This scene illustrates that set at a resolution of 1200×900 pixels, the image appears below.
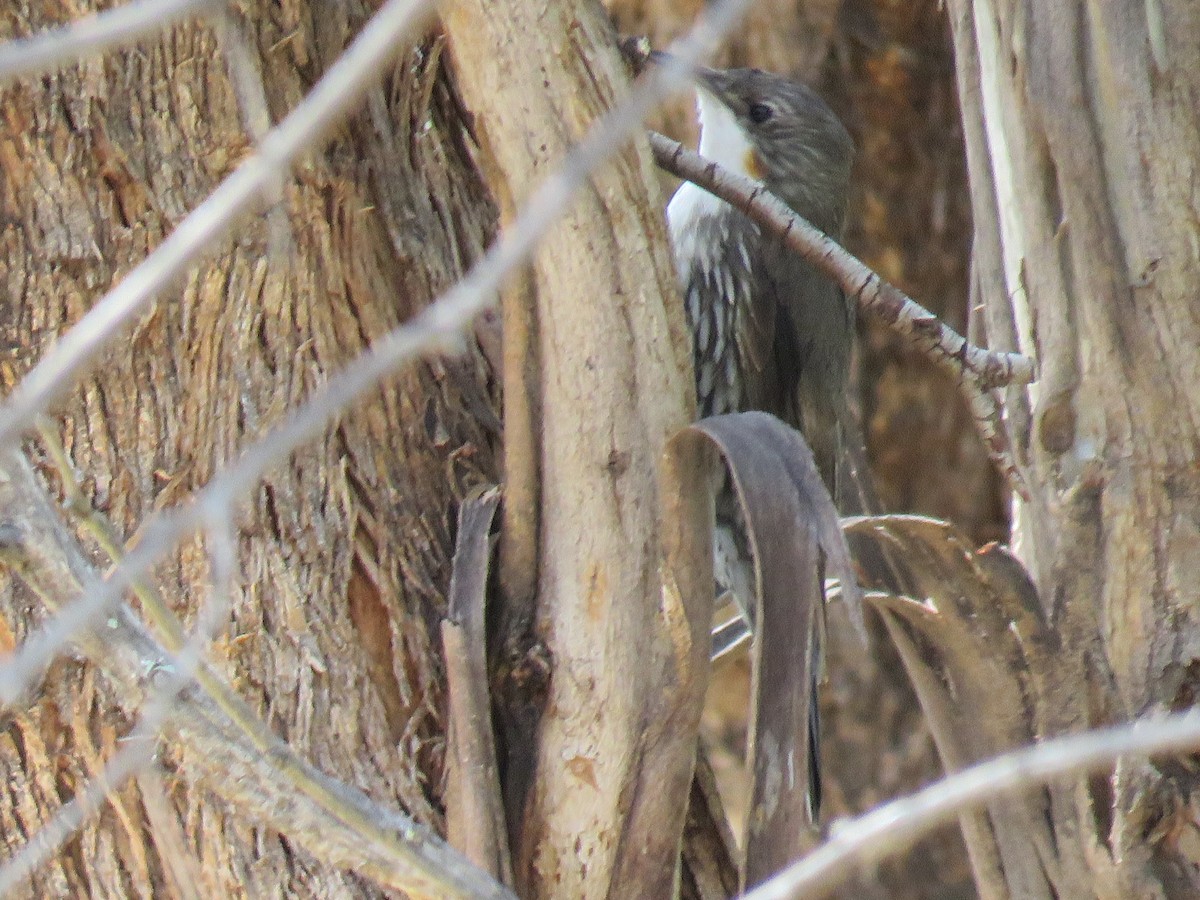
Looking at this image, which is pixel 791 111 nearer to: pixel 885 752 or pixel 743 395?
→ pixel 743 395

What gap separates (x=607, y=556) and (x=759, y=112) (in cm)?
139

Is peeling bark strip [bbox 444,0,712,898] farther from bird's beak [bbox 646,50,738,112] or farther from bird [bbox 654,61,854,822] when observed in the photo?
bird's beak [bbox 646,50,738,112]

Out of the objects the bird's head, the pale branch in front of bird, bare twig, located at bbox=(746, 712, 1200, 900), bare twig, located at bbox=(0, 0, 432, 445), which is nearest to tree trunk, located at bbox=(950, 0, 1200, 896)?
the pale branch in front of bird

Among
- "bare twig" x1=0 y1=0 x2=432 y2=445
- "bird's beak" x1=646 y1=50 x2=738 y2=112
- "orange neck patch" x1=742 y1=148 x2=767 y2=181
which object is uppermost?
"bird's beak" x1=646 y1=50 x2=738 y2=112

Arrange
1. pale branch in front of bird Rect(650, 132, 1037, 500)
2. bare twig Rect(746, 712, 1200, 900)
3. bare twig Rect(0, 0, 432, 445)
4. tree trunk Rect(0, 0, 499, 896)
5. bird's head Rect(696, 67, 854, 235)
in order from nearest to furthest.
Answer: bare twig Rect(0, 0, 432, 445)
bare twig Rect(746, 712, 1200, 900)
tree trunk Rect(0, 0, 499, 896)
pale branch in front of bird Rect(650, 132, 1037, 500)
bird's head Rect(696, 67, 854, 235)

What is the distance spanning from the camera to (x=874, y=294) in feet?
6.09

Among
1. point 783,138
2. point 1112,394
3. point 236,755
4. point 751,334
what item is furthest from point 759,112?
point 236,755

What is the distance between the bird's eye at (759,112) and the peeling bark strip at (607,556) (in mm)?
1186

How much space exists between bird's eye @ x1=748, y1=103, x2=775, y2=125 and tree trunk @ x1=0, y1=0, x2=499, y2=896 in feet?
3.88

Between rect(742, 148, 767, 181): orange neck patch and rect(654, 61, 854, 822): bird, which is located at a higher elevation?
rect(742, 148, 767, 181): orange neck patch

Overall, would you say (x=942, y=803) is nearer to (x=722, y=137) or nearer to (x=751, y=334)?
(x=751, y=334)

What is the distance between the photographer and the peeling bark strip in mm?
1728

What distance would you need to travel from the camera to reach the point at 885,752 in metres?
4.08

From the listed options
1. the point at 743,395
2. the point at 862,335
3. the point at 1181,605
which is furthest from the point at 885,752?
the point at 1181,605
